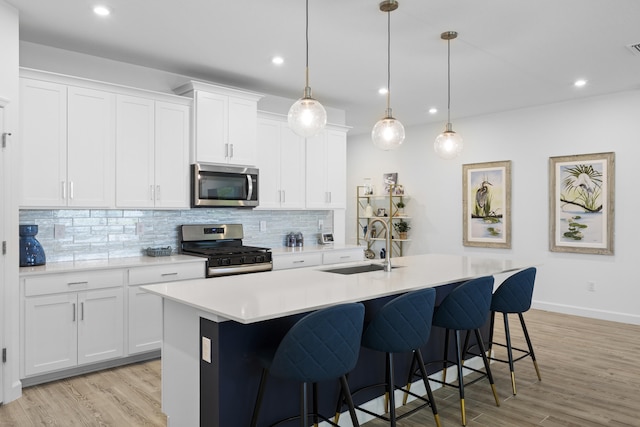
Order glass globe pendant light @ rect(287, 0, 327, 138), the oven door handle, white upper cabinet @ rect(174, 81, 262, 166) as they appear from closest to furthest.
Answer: glass globe pendant light @ rect(287, 0, 327, 138)
white upper cabinet @ rect(174, 81, 262, 166)
the oven door handle

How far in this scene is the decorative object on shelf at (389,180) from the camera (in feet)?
25.6

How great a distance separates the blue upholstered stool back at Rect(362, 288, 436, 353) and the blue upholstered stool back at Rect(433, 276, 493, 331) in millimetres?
426

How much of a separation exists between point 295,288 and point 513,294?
170 cm

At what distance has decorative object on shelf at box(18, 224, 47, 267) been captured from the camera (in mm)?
3578

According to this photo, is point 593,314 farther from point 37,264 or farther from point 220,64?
point 37,264

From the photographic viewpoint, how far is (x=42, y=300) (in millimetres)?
3412

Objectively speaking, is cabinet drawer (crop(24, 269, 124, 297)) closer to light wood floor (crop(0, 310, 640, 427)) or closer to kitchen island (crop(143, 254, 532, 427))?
light wood floor (crop(0, 310, 640, 427))

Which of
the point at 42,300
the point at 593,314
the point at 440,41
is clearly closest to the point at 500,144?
the point at 593,314

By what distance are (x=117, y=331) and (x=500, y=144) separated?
17.4 feet

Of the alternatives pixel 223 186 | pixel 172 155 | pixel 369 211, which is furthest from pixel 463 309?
pixel 369 211

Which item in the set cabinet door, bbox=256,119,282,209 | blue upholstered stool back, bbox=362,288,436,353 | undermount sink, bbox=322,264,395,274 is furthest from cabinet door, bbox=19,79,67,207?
blue upholstered stool back, bbox=362,288,436,353

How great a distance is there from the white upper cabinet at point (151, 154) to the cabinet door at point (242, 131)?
459 millimetres

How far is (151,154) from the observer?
4254mm

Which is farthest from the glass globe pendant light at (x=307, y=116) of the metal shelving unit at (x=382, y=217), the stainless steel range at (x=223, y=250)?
the metal shelving unit at (x=382, y=217)
